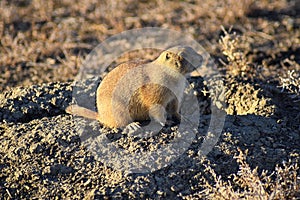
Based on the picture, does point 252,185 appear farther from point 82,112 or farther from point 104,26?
point 104,26

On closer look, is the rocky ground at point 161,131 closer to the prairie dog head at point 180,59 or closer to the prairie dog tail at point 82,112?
the prairie dog tail at point 82,112

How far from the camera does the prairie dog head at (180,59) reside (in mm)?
4109

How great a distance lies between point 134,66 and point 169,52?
0.33 meters

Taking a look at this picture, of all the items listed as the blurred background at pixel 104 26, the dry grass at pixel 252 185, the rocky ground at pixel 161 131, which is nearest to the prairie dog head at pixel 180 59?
the rocky ground at pixel 161 131

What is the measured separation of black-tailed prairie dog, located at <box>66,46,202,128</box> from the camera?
4.00 meters

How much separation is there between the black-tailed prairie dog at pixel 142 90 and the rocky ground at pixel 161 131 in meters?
0.13

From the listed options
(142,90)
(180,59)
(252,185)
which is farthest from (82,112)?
(252,185)

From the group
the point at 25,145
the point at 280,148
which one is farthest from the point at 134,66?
the point at 280,148

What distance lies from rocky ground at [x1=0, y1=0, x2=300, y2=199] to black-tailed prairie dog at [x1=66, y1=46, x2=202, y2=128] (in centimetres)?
13

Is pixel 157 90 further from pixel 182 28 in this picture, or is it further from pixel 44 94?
pixel 182 28

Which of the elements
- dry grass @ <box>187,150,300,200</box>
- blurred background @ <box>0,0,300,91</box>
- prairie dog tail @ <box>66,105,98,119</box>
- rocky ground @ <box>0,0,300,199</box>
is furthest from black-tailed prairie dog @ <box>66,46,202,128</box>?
blurred background @ <box>0,0,300,91</box>

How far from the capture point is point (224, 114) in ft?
14.5

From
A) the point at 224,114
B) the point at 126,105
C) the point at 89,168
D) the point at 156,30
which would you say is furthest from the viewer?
the point at 156,30

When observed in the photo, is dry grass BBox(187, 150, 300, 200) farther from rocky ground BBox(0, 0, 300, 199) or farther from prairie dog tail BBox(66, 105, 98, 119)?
prairie dog tail BBox(66, 105, 98, 119)
